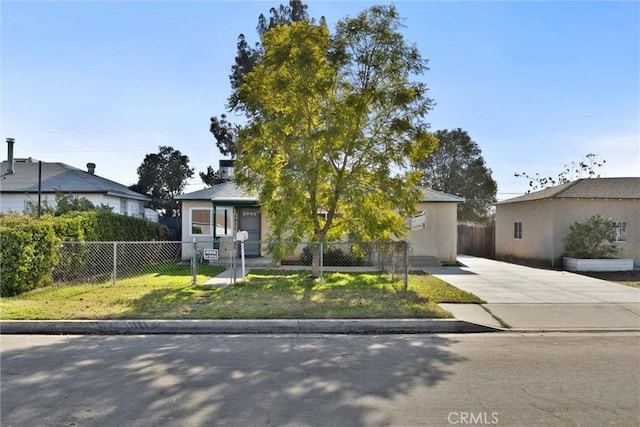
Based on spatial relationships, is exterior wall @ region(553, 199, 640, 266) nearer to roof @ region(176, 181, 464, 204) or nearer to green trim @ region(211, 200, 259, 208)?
roof @ region(176, 181, 464, 204)

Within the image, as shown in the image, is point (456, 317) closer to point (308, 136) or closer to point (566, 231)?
point (308, 136)

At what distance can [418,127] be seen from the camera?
11.7 meters

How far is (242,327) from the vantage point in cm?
723

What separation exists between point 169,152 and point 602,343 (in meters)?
34.9

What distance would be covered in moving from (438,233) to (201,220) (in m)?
10.2

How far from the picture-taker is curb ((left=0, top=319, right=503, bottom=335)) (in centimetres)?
703

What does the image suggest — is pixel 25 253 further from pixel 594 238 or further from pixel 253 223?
pixel 594 238

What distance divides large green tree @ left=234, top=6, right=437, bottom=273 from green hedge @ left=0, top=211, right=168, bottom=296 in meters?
4.78

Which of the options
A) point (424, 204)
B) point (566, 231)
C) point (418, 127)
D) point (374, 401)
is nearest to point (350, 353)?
point (374, 401)

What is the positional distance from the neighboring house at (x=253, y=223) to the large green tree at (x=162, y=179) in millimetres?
15932

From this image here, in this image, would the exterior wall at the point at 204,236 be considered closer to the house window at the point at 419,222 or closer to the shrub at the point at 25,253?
the house window at the point at 419,222

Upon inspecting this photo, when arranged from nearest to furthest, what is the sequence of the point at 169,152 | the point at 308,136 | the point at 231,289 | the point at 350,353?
1. the point at 350,353
2. the point at 231,289
3. the point at 308,136
4. the point at 169,152

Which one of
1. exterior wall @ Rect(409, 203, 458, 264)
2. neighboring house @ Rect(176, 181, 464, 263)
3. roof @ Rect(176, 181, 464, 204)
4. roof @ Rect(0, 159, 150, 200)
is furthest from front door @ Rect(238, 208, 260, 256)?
roof @ Rect(0, 159, 150, 200)

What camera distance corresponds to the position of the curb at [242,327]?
7.03 metres
